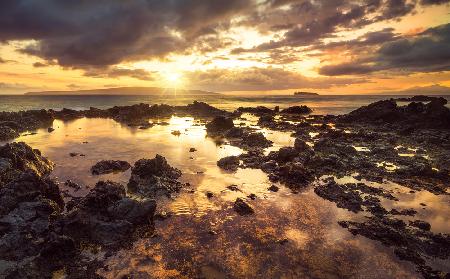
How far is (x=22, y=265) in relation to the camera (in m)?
12.3

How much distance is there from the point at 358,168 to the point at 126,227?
2019 cm

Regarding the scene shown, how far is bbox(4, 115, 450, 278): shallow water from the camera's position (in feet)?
41.6

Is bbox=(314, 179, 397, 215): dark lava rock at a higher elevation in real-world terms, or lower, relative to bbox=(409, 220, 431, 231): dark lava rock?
higher

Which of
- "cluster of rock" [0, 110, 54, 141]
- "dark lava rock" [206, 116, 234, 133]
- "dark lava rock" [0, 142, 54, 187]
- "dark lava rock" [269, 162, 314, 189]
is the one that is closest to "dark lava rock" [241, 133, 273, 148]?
"dark lava rock" [269, 162, 314, 189]

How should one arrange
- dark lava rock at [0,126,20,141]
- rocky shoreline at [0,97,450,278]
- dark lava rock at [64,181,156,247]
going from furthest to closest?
dark lava rock at [0,126,20,141]
dark lava rock at [64,181,156,247]
rocky shoreline at [0,97,450,278]

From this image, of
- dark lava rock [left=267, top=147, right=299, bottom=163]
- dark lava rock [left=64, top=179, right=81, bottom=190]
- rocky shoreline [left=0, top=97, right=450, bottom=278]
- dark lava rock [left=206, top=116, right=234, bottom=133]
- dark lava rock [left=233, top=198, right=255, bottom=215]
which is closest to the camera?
rocky shoreline [left=0, top=97, right=450, bottom=278]

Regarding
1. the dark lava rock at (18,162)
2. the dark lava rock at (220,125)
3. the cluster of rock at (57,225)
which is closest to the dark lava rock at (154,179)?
the cluster of rock at (57,225)

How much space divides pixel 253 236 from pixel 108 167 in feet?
51.4

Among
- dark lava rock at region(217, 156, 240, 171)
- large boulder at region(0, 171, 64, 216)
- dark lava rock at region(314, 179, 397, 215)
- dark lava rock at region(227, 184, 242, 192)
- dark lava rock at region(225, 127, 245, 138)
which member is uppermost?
large boulder at region(0, 171, 64, 216)

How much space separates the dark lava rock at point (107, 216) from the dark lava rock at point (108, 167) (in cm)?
831

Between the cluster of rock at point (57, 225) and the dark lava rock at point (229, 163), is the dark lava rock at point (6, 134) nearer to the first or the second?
the cluster of rock at point (57, 225)

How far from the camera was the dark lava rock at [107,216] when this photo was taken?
48.9 feet

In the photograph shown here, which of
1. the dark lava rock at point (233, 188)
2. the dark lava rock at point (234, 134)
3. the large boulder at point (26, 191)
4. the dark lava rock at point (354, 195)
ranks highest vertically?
the large boulder at point (26, 191)

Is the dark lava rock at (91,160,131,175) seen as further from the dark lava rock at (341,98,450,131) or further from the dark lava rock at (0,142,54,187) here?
the dark lava rock at (341,98,450,131)
